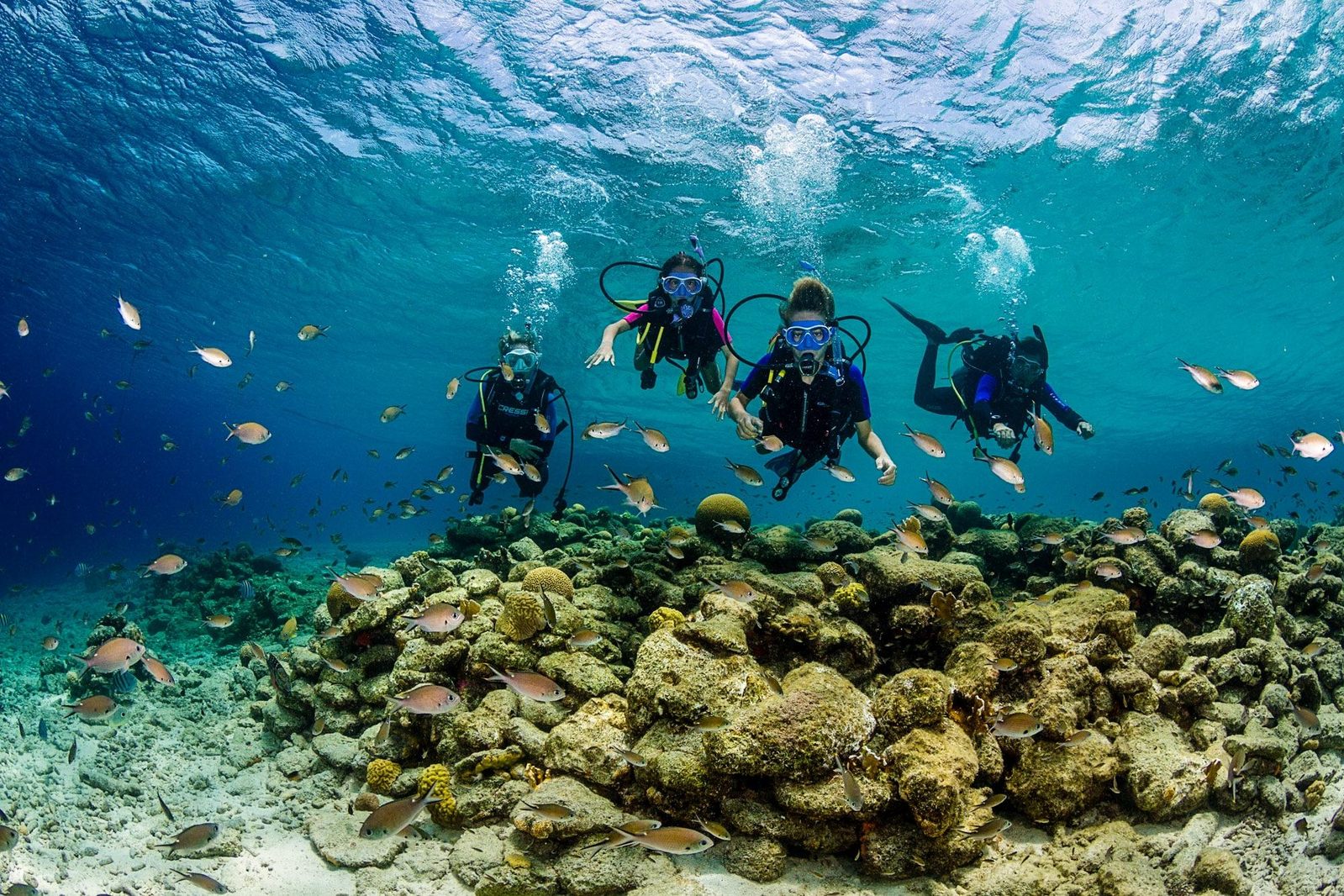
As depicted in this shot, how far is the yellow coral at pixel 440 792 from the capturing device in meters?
4.72

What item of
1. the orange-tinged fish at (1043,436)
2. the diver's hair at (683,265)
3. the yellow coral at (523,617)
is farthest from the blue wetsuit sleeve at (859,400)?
the yellow coral at (523,617)

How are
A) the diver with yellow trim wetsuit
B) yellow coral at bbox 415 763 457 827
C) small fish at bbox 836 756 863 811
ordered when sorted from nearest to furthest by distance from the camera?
small fish at bbox 836 756 863 811 < yellow coral at bbox 415 763 457 827 < the diver with yellow trim wetsuit

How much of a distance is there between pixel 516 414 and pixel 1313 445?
1001 cm

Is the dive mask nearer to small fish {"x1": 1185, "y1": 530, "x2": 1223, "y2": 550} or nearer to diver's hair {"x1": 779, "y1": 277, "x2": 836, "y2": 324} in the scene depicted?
diver's hair {"x1": 779, "y1": 277, "x2": 836, "y2": 324}

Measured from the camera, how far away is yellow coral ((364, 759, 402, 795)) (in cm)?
520

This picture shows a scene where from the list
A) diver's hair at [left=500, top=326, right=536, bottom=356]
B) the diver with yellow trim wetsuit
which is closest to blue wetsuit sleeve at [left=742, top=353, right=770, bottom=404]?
the diver with yellow trim wetsuit

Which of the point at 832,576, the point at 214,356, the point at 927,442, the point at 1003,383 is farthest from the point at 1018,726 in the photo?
the point at 214,356

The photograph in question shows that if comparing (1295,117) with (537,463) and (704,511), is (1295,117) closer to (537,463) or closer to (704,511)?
(704,511)

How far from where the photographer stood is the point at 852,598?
A: 591cm

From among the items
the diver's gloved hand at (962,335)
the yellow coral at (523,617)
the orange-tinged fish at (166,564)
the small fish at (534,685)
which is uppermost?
the diver's gloved hand at (962,335)

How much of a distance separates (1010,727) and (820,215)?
51.0 feet

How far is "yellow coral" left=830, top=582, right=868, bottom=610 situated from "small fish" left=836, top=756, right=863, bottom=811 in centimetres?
201

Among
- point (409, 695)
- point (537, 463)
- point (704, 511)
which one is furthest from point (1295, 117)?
point (409, 695)

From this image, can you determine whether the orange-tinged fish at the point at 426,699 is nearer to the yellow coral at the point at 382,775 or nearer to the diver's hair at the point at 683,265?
the yellow coral at the point at 382,775
